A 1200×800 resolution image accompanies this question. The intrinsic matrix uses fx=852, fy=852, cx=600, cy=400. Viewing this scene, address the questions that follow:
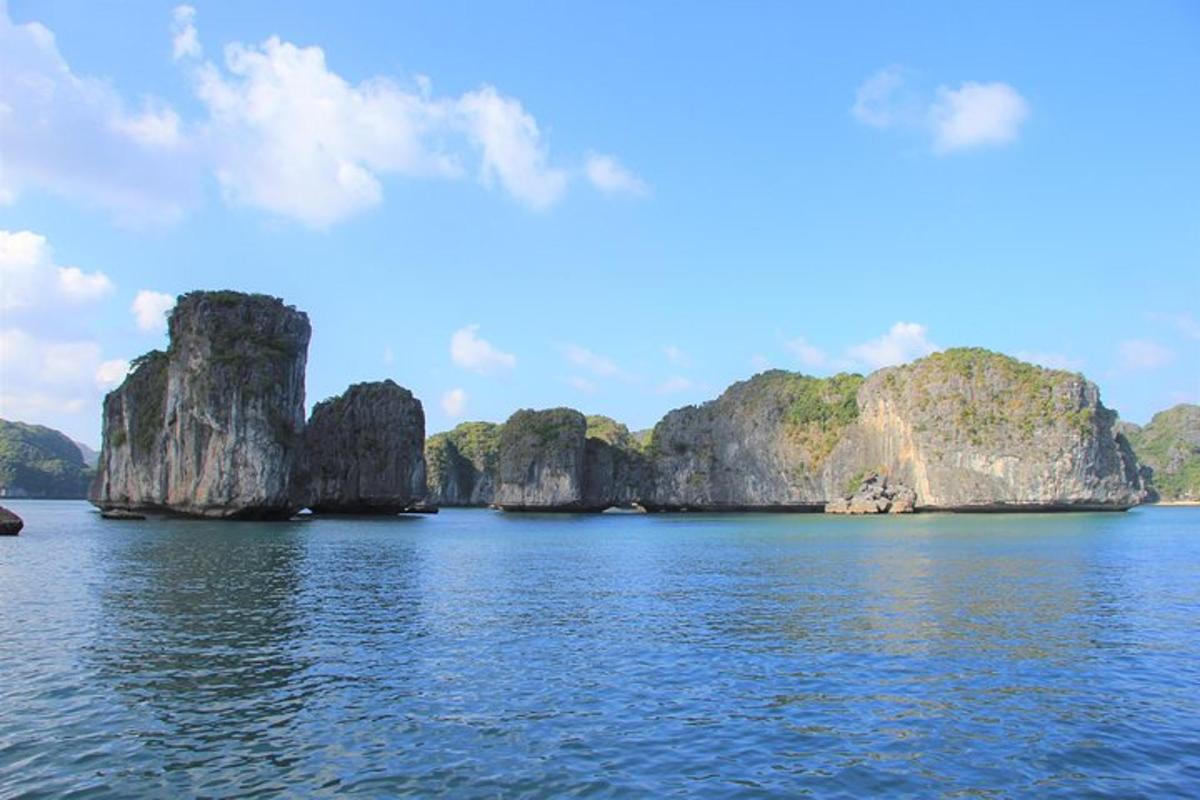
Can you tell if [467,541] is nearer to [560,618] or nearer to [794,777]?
[560,618]

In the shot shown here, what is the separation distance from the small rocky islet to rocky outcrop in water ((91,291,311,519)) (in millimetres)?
187

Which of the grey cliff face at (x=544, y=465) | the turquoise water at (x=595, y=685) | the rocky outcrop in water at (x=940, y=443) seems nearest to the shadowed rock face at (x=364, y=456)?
the grey cliff face at (x=544, y=465)

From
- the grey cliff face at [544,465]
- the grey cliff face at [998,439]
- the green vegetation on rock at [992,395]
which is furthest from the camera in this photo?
the grey cliff face at [544,465]

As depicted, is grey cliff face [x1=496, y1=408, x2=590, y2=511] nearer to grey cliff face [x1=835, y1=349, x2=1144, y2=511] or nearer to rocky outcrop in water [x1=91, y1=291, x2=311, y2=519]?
grey cliff face [x1=835, y1=349, x2=1144, y2=511]

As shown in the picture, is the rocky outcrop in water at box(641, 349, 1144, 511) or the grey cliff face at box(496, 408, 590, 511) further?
the grey cliff face at box(496, 408, 590, 511)

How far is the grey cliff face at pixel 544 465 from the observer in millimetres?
177000

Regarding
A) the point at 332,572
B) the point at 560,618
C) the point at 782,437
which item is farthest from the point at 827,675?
the point at 782,437

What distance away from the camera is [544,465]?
178 metres

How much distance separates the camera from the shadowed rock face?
130000 millimetres

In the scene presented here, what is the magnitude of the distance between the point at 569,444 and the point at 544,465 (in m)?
7.04

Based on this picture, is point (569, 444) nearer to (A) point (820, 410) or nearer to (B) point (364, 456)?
(B) point (364, 456)

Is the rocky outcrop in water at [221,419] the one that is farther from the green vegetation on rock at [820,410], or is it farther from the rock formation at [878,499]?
the green vegetation on rock at [820,410]

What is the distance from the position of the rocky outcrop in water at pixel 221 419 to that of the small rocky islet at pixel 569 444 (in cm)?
19

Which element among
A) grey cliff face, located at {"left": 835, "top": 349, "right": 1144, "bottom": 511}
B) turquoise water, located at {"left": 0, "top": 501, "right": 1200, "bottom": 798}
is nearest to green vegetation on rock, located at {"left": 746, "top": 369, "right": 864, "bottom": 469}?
grey cliff face, located at {"left": 835, "top": 349, "right": 1144, "bottom": 511}
